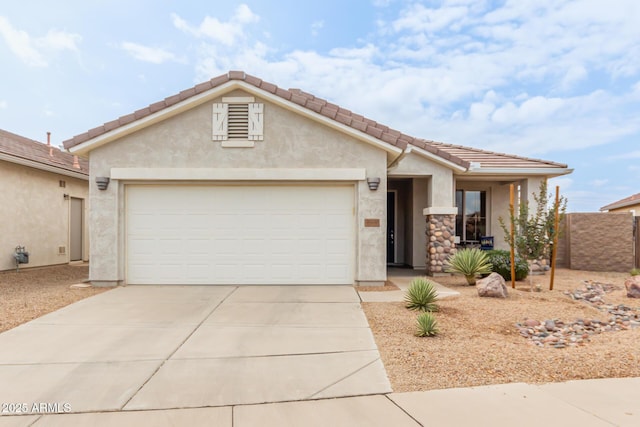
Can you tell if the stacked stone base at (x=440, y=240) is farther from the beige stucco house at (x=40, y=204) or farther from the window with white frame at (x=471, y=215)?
the beige stucco house at (x=40, y=204)

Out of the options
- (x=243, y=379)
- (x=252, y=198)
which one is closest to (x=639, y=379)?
(x=243, y=379)

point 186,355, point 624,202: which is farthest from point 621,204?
point 186,355

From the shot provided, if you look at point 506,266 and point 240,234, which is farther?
point 506,266

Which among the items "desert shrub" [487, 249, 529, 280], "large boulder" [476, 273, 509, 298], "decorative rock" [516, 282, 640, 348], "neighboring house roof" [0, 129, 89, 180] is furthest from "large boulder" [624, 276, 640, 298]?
"neighboring house roof" [0, 129, 89, 180]

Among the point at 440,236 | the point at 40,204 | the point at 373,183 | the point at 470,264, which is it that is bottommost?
the point at 470,264

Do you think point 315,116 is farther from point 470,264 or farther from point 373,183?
point 470,264

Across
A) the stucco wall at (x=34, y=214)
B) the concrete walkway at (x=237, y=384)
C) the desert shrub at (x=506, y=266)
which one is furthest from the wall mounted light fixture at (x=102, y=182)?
the desert shrub at (x=506, y=266)

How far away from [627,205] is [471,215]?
1535 centimetres

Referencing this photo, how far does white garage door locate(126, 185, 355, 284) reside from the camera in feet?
31.3

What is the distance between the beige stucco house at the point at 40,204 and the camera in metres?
12.3

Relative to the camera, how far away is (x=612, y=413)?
3340 millimetres

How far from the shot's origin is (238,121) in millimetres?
9328

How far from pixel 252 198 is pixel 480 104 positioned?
42.3ft

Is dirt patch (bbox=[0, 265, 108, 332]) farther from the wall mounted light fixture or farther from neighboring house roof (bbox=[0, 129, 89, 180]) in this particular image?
neighboring house roof (bbox=[0, 129, 89, 180])
